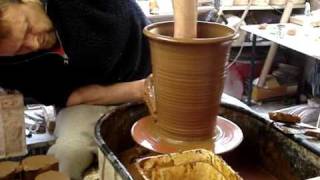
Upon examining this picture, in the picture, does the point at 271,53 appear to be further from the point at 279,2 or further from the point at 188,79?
the point at 188,79

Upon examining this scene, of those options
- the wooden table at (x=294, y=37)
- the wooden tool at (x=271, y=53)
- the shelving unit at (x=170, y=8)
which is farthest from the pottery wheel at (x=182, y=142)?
the wooden tool at (x=271, y=53)

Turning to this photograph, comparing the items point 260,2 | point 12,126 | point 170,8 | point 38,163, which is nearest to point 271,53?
point 260,2

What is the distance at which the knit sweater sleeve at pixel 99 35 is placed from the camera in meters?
1.26

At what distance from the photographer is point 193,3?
91cm

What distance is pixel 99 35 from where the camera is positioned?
1.29m

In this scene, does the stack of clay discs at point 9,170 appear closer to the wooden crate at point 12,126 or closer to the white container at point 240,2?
the wooden crate at point 12,126

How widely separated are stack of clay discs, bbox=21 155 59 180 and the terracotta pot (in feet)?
1.00

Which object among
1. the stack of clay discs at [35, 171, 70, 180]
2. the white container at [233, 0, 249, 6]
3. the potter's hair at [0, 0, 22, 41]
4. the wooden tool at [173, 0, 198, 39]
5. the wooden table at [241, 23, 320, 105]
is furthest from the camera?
the white container at [233, 0, 249, 6]

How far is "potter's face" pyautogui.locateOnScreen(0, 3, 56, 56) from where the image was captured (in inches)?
47.0

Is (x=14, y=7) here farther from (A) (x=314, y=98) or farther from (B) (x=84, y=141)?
(A) (x=314, y=98)

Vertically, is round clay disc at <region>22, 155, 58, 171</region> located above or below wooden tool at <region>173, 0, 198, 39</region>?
below

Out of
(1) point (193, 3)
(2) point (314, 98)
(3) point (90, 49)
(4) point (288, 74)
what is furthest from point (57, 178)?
(4) point (288, 74)

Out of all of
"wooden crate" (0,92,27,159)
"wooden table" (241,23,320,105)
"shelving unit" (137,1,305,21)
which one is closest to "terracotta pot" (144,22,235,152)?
"wooden crate" (0,92,27,159)

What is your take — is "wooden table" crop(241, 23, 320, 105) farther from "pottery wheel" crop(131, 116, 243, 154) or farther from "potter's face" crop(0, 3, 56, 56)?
"potter's face" crop(0, 3, 56, 56)
